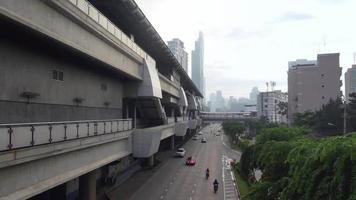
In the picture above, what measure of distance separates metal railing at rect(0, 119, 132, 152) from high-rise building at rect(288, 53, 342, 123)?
99.7m

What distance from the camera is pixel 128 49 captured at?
30.7 m

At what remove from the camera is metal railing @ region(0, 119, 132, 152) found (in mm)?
13156

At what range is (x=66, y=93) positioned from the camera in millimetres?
24734

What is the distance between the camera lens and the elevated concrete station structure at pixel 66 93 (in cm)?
1488

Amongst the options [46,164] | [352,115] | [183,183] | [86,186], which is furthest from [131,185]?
[352,115]

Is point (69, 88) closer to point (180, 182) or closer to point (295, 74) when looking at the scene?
point (180, 182)

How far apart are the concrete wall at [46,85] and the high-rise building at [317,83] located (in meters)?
93.0

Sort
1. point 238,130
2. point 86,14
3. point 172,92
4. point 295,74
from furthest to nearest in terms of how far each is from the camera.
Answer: point 295,74 → point 238,130 → point 172,92 → point 86,14

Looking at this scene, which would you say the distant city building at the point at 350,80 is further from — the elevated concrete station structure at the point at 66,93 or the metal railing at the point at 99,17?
the metal railing at the point at 99,17

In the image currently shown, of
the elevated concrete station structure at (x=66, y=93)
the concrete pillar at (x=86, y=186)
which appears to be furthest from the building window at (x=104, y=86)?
the concrete pillar at (x=86, y=186)

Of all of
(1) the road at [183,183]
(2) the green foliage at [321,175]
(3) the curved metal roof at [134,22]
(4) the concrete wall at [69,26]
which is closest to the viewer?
(2) the green foliage at [321,175]

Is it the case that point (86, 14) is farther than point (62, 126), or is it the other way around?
point (86, 14)

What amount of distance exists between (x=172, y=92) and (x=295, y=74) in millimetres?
71126

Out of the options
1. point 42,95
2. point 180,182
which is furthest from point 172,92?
point 42,95
